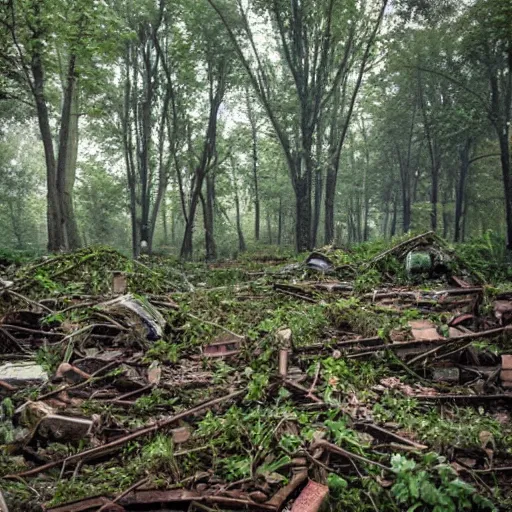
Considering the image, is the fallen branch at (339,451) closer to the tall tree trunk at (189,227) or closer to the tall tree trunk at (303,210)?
the tall tree trunk at (303,210)

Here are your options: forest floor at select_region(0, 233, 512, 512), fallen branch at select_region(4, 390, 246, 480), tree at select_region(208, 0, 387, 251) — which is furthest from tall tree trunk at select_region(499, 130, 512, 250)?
fallen branch at select_region(4, 390, 246, 480)

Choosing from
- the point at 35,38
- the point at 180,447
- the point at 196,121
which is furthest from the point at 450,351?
the point at 196,121

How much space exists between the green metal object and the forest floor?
1283 mm

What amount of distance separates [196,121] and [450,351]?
1815cm

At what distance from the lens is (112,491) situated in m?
1.84

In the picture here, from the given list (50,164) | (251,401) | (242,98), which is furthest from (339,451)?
(242,98)

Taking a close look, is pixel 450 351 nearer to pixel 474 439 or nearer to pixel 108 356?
pixel 474 439

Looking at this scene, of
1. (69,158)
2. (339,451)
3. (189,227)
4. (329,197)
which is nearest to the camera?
(339,451)

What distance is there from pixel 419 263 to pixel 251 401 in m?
4.55

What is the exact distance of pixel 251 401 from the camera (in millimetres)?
2541

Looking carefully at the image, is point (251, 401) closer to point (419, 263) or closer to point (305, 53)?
point (419, 263)

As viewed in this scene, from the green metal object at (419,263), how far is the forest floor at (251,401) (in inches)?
50.5

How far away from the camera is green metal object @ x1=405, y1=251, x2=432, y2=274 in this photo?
622cm

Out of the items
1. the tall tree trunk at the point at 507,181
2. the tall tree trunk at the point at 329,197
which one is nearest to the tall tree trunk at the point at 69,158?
the tall tree trunk at the point at 329,197
